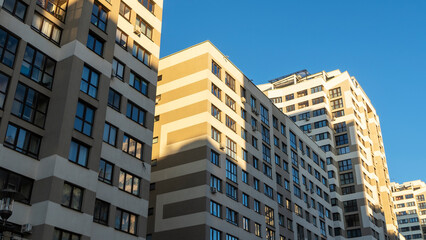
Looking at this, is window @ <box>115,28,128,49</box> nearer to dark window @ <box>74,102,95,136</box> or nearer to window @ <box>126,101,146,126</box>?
window @ <box>126,101,146,126</box>

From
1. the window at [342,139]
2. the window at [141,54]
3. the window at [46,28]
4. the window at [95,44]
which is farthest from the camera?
the window at [342,139]

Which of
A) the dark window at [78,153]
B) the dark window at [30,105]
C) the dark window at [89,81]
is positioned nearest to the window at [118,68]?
the dark window at [89,81]

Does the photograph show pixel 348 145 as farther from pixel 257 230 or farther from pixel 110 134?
pixel 110 134

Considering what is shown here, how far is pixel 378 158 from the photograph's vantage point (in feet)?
405

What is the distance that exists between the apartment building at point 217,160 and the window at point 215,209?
0.11 meters

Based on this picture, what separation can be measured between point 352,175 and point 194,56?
59.4m

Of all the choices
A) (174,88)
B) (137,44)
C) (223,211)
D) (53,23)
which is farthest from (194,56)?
(53,23)

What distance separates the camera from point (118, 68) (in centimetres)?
4459

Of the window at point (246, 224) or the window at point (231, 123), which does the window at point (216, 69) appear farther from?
the window at point (246, 224)

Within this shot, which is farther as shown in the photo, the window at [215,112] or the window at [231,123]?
the window at [231,123]

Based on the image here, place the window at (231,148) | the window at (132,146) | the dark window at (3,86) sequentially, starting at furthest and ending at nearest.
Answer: the window at (231,148) → the window at (132,146) → the dark window at (3,86)

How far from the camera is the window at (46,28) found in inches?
1488

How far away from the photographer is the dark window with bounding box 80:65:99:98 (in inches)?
1543

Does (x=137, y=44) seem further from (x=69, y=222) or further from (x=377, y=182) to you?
(x=377, y=182)
